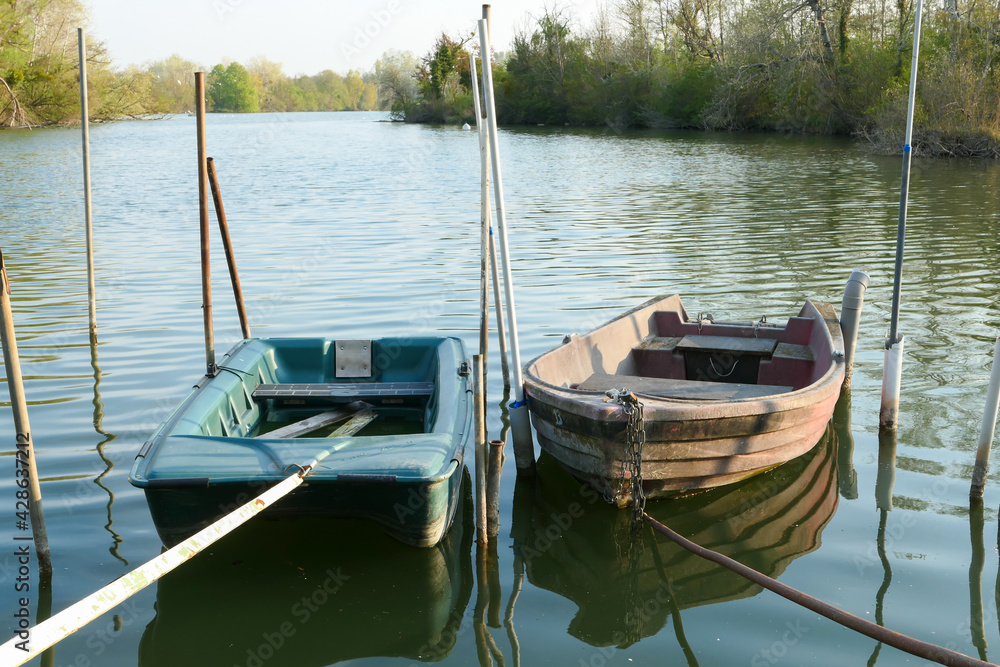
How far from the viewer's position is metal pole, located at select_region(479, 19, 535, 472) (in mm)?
5100

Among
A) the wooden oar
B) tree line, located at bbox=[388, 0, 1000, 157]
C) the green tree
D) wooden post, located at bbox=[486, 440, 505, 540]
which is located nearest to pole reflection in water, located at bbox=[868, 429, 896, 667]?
wooden post, located at bbox=[486, 440, 505, 540]

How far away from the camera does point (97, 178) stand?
907 inches

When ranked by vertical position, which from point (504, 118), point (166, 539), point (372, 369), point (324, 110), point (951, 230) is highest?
point (324, 110)

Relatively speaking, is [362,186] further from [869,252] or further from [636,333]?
[636,333]

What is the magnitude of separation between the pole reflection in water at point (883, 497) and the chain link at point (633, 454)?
4.14ft

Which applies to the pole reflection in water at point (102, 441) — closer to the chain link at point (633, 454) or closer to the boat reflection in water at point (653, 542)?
the boat reflection in water at point (653, 542)

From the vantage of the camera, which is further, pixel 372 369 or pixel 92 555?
pixel 372 369

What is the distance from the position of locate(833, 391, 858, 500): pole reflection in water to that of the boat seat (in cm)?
287

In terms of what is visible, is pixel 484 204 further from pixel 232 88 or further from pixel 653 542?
pixel 232 88

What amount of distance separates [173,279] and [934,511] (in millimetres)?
9773

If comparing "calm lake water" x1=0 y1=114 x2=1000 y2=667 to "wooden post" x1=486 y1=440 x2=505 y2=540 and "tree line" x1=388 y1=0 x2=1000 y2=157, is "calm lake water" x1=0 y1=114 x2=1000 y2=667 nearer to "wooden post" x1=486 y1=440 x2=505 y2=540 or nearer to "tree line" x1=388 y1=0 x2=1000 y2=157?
"wooden post" x1=486 y1=440 x2=505 y2=540

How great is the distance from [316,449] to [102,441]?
2.80 metres

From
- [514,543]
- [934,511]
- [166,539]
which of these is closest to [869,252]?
[934,511]

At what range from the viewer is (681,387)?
578cm
